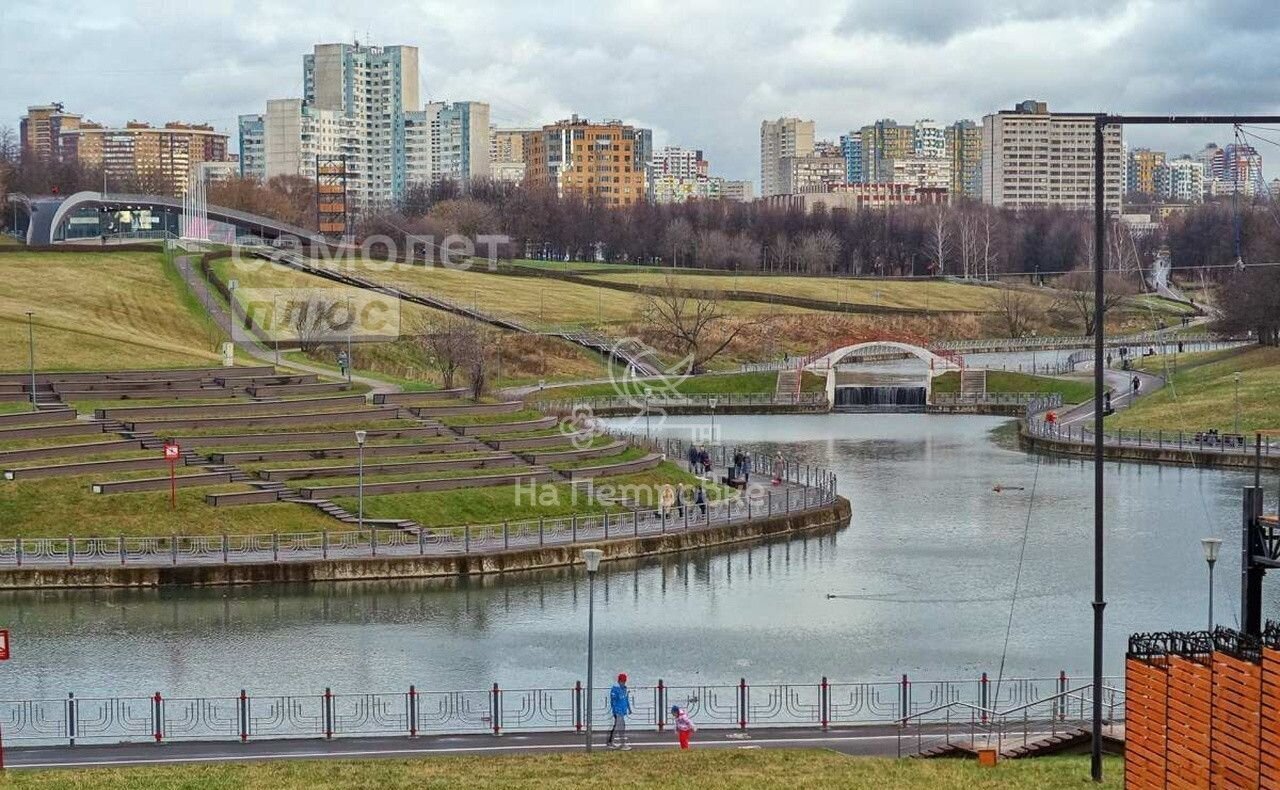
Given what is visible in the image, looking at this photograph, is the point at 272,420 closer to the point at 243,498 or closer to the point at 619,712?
the point at 243,498

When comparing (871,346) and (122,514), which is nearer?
(122,514)

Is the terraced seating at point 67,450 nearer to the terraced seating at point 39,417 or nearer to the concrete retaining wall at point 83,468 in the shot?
the concrete retaining wall at point 83,468

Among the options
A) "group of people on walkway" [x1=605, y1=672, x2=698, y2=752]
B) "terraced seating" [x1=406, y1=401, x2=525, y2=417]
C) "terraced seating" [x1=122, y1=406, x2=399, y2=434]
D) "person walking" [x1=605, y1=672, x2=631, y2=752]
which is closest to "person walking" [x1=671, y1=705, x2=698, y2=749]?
"group of people on walkway" [x1=605, y1=672, x2=698, y2=752]

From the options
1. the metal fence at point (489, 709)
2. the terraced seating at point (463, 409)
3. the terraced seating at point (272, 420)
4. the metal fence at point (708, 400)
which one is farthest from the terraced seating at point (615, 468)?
the metal fence at point (708, 400)

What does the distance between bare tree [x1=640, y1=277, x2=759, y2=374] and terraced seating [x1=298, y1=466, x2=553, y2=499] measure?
60907 millimetres

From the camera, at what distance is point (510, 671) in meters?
40.1

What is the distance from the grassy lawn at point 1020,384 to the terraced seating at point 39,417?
63675 millimetres

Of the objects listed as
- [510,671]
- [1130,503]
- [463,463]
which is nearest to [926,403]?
[1130,503]

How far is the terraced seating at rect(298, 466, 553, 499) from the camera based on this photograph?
5656cm

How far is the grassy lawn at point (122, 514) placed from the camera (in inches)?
2063

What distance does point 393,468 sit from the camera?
60062 mm

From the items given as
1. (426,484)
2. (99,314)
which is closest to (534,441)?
(426,484)

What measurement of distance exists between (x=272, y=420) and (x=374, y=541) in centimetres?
1401

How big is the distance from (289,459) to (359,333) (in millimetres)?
51322
